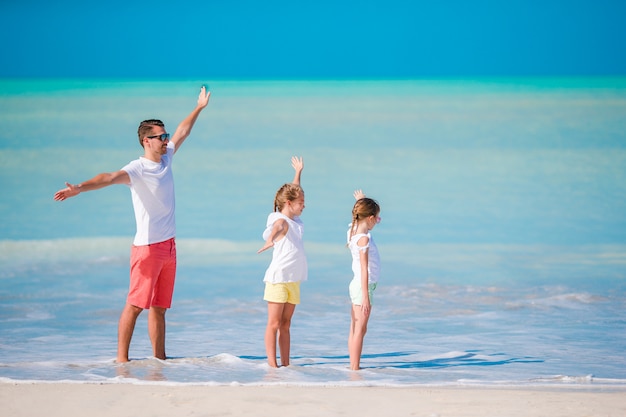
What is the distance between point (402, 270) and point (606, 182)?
8041 mm

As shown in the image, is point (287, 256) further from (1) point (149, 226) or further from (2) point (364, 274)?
(1) point (149, 226)

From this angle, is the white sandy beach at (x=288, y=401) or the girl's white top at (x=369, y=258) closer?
the white sandy beach at (x=288, y=401)

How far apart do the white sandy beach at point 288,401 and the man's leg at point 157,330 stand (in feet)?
2.58

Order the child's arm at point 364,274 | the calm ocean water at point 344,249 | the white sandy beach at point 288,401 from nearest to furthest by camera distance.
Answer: the white sandy beach at point 288,401 → the child's arm at point 364,274 → the calm ocean water at point 344,249

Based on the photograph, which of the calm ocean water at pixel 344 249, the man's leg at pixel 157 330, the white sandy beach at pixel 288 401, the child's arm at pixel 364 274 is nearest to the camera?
the white sandy beach at pixel 288 401

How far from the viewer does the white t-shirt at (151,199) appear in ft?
15.5

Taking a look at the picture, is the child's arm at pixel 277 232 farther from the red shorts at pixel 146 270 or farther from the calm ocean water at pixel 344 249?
the calm ocean water at pixel 344 249

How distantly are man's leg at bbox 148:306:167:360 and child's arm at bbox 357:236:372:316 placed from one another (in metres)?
0.99

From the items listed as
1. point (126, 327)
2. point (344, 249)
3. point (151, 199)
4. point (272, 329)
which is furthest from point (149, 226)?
point (344, 249)

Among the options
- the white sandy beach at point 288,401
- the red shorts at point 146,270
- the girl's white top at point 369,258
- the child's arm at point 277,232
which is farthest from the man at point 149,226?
the girl's white top at point 369,258

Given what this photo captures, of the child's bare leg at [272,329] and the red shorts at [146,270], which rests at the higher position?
the red shorts at [146,270]

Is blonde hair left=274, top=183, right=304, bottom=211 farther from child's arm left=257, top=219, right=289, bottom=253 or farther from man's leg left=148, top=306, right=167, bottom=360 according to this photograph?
man's leg left=148, top=306, right=167, bottom=360

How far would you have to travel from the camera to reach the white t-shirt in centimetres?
473

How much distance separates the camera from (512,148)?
1895 centimetres
